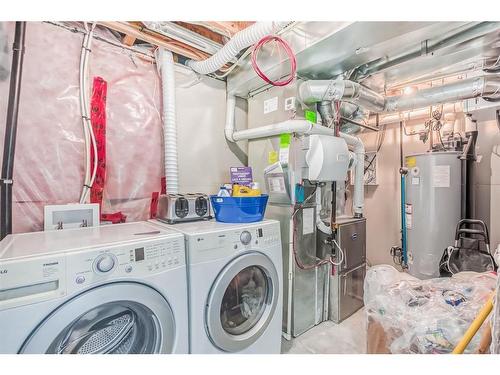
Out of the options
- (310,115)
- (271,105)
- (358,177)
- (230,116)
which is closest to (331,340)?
(358,177)

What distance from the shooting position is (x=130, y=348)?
1.09 metres

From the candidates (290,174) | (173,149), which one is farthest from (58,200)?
(290,174)

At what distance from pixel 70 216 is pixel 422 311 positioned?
209 cm

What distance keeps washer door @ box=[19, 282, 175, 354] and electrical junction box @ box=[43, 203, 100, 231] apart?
2.37 ft

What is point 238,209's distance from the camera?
1.54m

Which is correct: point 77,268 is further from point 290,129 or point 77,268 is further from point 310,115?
point 310,115

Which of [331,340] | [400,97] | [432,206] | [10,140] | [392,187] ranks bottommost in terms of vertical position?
[331,340]

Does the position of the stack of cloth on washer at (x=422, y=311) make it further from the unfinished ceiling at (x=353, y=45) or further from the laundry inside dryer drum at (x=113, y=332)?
the unfinished ceiling at (x=353, y=45)

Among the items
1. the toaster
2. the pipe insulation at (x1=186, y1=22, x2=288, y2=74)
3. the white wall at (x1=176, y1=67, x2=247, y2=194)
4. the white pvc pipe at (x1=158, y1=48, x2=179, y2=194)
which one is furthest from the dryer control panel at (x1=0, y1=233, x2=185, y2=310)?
the pipe insulation at (x1=186, y1=22, x2=288, y2=74)

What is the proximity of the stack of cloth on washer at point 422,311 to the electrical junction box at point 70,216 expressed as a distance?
6.01ft

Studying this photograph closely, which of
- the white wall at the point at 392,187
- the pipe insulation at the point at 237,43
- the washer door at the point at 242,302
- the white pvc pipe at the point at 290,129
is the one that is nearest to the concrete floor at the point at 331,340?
the washer door at the point at 242,302

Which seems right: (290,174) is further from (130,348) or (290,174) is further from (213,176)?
(130,348)

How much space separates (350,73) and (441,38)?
58 centimetres
